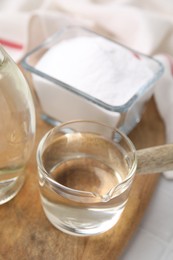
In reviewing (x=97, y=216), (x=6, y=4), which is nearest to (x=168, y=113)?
(x=97, y=216)

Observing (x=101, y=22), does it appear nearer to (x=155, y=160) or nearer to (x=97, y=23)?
(x=97, y=23)

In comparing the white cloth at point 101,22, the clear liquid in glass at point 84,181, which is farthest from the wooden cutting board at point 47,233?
the white cloth at point 101,22

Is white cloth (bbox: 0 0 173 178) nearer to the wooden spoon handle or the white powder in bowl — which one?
the white powder in bowl

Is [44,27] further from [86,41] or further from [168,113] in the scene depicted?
[168,113]

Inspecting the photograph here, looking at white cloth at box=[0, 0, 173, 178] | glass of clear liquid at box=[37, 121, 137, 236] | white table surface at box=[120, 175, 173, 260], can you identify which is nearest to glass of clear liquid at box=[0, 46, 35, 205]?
glass of clear liquid at box=[37, 121, 137, 236]

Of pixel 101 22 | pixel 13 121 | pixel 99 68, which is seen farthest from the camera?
pixel 101 22

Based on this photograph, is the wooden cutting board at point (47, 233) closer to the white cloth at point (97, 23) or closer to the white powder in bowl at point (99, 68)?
the white powder in bowl at point (99, 68)

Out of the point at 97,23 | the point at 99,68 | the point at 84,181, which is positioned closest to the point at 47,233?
the point at 84,181
